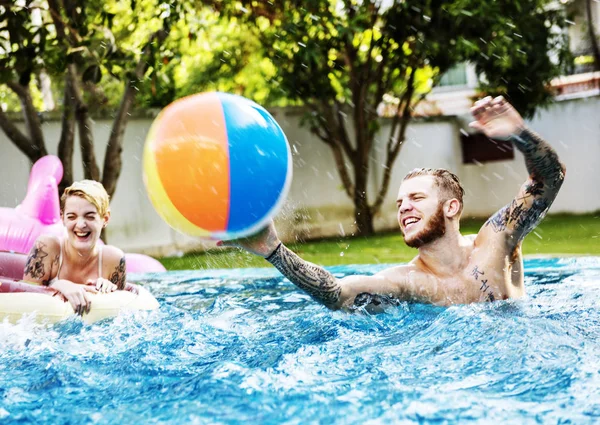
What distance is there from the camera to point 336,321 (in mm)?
3518

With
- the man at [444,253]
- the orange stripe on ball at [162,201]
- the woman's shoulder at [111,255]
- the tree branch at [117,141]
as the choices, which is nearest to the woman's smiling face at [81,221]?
the woman's shoulder at [111,255]

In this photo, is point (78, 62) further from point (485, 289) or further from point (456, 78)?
point (456, 78)

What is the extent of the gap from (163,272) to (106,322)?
2.80m

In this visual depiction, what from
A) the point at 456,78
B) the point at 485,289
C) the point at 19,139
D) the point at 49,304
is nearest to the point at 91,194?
the point at 49,304

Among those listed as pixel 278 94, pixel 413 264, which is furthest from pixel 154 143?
pixel 278 94

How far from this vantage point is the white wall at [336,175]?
33.0 feet

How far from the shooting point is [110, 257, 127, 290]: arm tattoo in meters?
4.53

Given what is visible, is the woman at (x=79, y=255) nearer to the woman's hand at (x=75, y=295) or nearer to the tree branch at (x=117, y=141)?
the woman's hand at (x=75, y=295)

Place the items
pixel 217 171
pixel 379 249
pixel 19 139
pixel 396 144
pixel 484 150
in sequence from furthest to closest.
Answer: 1. pixel 484 150
2. pixel 396 144
3. pixel 379 249
4. pixel 19 139
5. pixel 217 171

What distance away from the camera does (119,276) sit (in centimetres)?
457

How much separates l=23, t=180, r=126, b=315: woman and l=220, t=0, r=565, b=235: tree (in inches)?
195

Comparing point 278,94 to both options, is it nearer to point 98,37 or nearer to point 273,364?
point 98,37

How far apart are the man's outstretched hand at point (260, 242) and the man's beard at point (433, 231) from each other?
746mm

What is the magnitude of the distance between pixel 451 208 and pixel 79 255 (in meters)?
2.31
